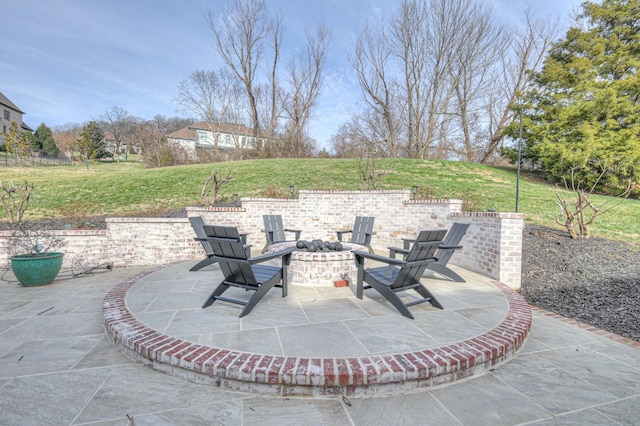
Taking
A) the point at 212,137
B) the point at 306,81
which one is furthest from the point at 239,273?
the point at 212,137

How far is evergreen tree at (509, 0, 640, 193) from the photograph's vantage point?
43.4 ft

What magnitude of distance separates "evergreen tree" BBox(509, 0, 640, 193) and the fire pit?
13.8 metres

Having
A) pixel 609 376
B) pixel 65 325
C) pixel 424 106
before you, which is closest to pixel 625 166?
pixel 424 106

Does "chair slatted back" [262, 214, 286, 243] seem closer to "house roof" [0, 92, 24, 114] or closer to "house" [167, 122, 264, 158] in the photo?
"house" [167, 122, 264, 158]

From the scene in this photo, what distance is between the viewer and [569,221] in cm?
673

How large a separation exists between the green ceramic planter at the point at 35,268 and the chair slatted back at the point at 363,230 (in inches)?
206

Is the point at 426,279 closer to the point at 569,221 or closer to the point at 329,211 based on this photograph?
the point at 329,211

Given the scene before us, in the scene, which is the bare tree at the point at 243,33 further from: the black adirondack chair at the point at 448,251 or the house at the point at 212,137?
the black adirondack chair at the point at 448,251

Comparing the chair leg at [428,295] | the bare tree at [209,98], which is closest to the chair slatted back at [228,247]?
the chair leg at [428,295]

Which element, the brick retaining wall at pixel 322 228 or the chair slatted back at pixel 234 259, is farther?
the brick retaining wall at pixel 322 228

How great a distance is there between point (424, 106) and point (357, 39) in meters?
7.50

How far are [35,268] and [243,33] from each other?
26.8 meters

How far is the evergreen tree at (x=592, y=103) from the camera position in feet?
43.4

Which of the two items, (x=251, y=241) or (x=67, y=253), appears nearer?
(x=67, y=253)
